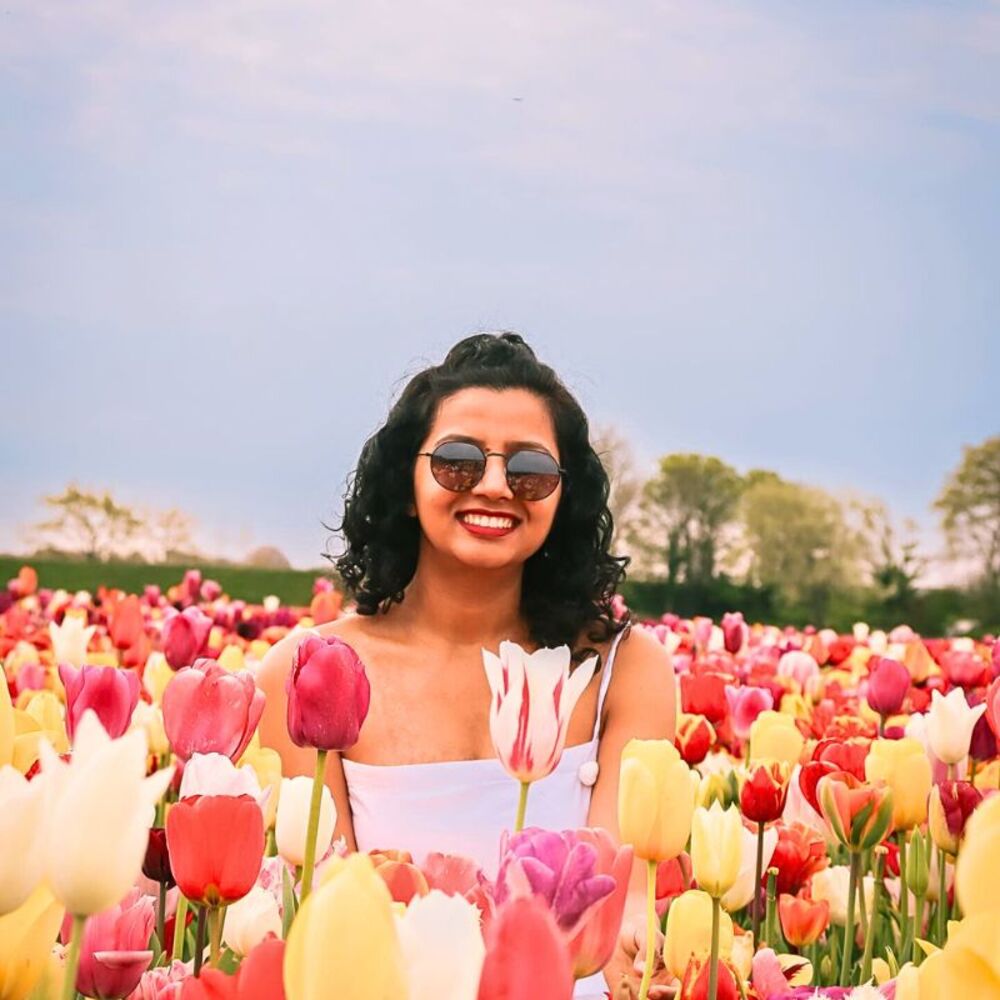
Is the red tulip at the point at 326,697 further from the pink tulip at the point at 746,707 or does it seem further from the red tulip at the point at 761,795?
the pink tulip at the point at 746,707

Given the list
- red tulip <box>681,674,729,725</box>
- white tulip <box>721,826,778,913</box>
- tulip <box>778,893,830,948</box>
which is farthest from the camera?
red tulip <box>681,674,729,725</box>

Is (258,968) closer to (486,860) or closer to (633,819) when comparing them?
(633,819)

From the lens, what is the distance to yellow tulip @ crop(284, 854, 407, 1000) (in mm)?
687

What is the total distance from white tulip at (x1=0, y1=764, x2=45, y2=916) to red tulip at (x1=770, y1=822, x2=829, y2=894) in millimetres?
1719

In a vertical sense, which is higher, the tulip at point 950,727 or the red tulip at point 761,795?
the tulip at point 950,727

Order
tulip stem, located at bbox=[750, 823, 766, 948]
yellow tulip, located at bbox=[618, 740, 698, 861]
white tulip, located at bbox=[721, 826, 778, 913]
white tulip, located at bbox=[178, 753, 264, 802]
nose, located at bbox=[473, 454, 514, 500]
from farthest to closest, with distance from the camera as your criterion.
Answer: nose, located at bbox=[473, 454, 514, 500], tulip stem, located at bbox=[750, 823, 766, 948], white tulip, located at bbox=[721, 826, 778, 913], yellow tulip, located at bbox=[618, 740, 698, 861], white tulip, located at bbox=[178, 753, 264, 802]

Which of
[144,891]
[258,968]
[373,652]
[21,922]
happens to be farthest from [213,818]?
[373,652]

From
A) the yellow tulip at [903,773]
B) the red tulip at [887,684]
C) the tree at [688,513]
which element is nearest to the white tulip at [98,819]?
the yellow tulip at [903,773]

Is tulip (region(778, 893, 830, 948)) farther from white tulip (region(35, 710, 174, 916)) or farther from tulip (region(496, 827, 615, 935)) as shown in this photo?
white tulip (region(35, 710, 174, 916))

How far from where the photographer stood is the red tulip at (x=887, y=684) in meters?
3.42

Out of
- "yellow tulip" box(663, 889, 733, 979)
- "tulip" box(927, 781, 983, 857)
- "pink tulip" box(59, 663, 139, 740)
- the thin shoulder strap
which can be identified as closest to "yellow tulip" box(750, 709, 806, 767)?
the thin shoulder strap

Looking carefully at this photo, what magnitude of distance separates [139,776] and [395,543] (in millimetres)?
2859

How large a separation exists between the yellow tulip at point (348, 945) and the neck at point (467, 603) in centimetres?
269

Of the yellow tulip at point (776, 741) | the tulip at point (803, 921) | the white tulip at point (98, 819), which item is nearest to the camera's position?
the white tulip at point (98, 819)
